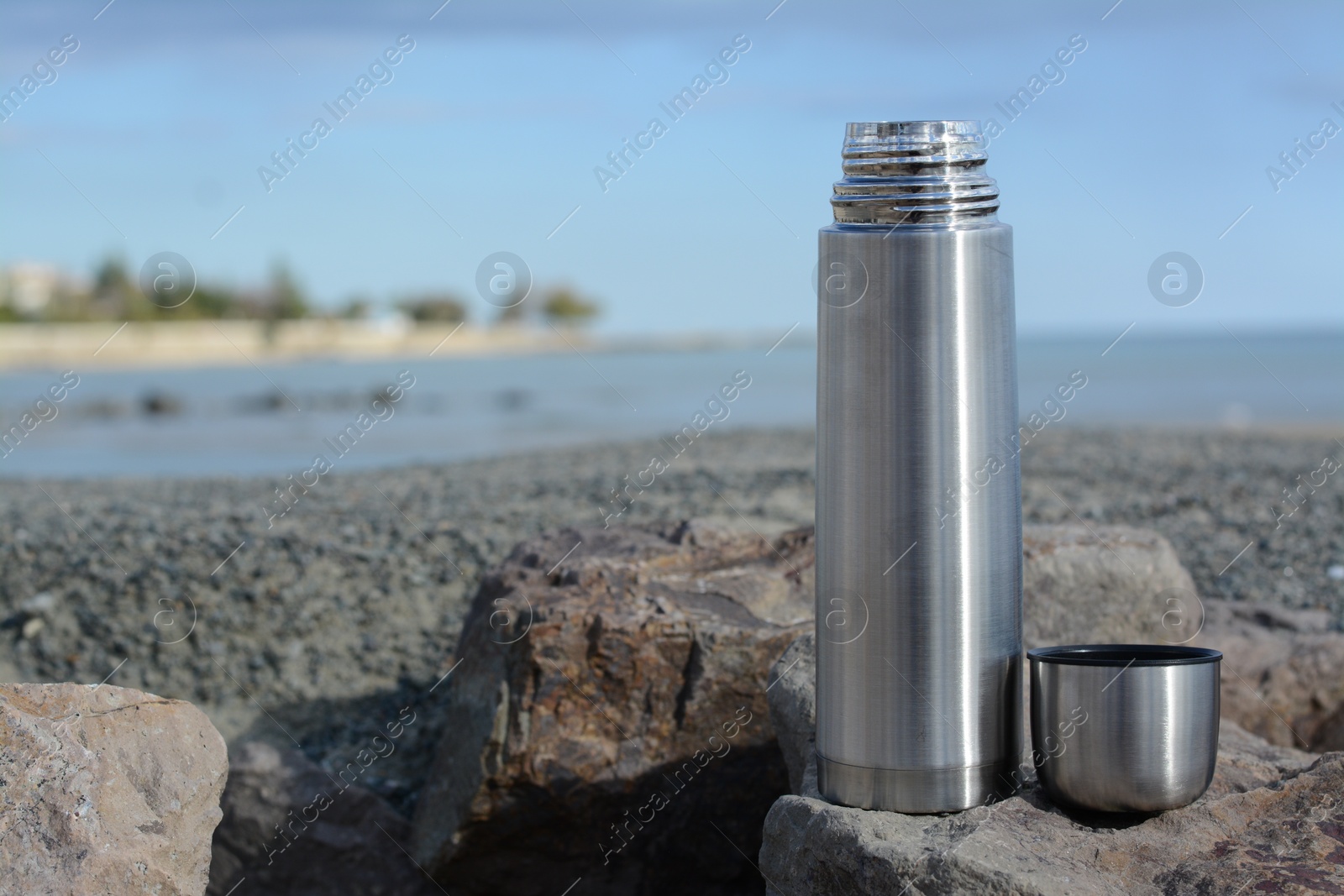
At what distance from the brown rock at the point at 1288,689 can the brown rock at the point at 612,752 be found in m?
2.40

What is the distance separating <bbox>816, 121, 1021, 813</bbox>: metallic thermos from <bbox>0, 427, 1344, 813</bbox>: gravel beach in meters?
2.71

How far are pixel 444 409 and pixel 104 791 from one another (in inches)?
1228

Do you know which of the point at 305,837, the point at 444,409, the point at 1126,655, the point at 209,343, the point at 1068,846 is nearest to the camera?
the point at 1068,846

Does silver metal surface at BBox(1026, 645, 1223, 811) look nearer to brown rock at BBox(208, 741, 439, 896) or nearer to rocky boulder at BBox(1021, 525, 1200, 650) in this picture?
rocky boulder at BBox(1021, 525, 1200, 650)

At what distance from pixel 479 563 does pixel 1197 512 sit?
21.6 ft

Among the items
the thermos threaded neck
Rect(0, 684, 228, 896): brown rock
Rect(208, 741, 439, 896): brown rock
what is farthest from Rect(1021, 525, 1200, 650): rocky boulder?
Rect(0, 684, 228, 896): brown rock

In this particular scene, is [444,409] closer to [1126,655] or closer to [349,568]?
[349,568]

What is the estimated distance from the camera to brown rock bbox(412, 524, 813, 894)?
17.0 ft

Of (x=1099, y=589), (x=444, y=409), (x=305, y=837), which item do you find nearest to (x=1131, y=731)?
(x=1099, y=589)

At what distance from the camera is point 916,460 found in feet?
11.2

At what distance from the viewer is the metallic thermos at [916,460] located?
341 centimetres

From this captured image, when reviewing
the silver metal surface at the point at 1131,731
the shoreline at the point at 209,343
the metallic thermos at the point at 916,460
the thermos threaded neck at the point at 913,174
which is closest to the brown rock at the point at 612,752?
the metallic thermos at the point at 916,460

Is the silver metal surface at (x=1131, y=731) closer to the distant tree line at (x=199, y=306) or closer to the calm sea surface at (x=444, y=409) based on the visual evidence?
the calm sea surface at (x=444, y=409)

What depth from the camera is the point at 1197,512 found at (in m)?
10.8
